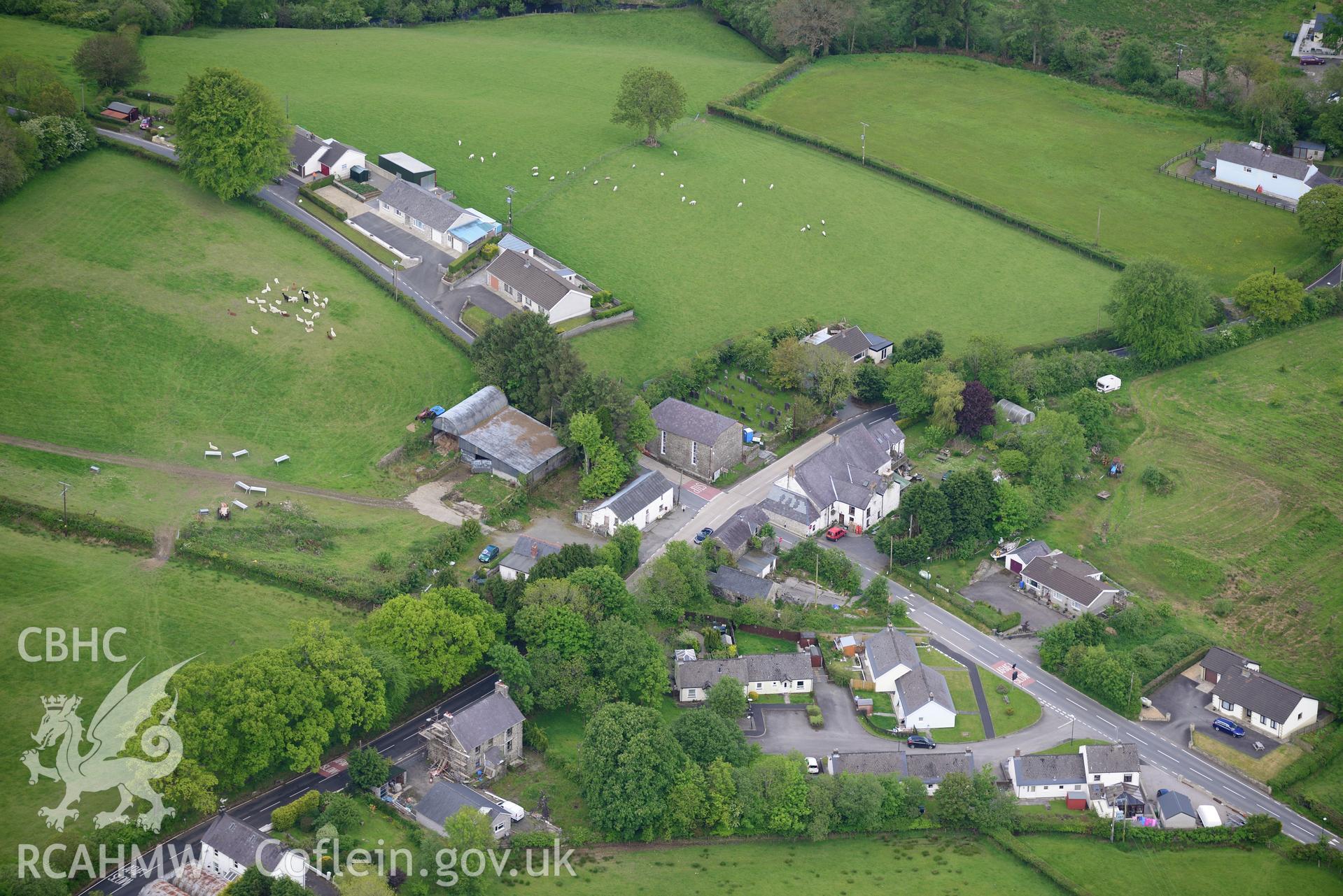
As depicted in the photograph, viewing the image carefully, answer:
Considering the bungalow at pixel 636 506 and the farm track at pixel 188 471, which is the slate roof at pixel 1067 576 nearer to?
the bungalow at pixel 636 506

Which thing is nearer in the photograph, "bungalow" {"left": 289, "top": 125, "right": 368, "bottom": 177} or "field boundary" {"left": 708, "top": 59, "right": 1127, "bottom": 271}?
"bungalow" {"left": 289, "top": 125, "right": 368, "bottom": 177}

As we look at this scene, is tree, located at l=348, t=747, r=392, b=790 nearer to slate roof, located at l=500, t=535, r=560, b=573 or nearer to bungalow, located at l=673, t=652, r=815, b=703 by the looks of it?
slate roof, located at l=500, t=535, r=560, b=573

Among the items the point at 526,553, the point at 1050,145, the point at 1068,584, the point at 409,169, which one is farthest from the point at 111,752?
the point at 1050,145

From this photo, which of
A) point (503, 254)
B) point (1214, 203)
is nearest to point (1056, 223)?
point (1214, 203)

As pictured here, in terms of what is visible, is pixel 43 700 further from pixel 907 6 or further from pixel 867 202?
pixel 907 6

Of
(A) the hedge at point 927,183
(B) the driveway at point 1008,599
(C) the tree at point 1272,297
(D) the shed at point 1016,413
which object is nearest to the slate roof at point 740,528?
(B) the driveway at point 1008,599

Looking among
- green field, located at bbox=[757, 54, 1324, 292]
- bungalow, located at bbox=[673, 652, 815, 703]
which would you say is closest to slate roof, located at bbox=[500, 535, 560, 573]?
bungalow, located at bbox=[673, 652, 815, 703]

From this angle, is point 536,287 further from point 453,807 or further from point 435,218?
point 453,807
